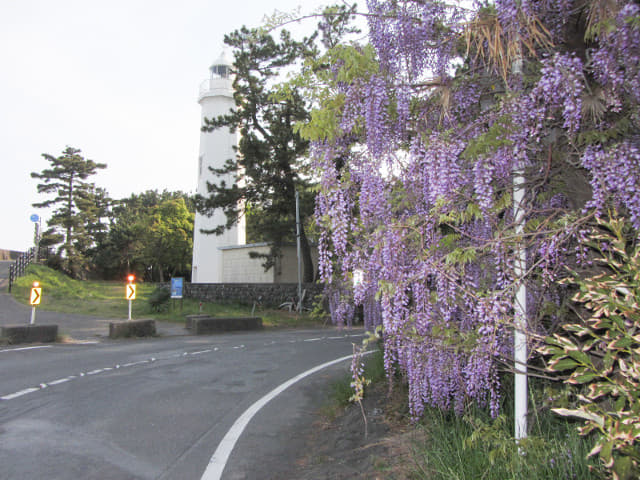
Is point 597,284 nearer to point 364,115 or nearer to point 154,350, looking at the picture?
point 364,115

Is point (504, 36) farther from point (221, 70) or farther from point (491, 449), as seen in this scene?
point (221, 70)

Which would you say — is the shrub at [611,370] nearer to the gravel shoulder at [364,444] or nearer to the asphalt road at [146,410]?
the gravel shoulder at [364,444]

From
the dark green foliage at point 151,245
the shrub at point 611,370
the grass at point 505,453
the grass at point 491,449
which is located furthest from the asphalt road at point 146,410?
the dark green foliage at point 151,245

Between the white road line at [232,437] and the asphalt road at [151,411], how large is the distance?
Answer: 0.09 ft

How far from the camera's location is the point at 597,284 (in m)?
2.50

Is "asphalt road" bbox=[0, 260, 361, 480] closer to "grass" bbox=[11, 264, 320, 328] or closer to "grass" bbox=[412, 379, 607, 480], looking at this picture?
"grass" bbox=[412, 379, 607, 480]

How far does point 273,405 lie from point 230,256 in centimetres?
2477

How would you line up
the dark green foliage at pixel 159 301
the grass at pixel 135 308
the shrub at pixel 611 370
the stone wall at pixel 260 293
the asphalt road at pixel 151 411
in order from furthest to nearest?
the stone wall at pixel 260 293, the dark green foliage at pixel 159 301, the grass at pixel 135 308, the asphalt road at pixel 151 411, the shrub at pixel 611 370

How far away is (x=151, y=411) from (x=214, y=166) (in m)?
27.8

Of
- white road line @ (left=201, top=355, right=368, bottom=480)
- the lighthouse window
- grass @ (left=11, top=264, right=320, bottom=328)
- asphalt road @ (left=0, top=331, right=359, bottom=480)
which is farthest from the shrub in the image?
the lighthouse window

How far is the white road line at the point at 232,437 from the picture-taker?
181 inches

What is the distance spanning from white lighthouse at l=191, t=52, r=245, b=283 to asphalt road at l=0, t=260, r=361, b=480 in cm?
1965

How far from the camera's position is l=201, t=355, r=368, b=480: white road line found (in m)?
4.61

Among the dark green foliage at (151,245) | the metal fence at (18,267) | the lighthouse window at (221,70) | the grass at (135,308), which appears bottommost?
the grass at (135,308)
